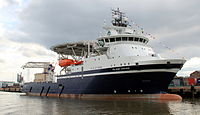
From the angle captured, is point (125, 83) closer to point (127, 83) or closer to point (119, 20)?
point (127, 83)

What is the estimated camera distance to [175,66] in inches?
982

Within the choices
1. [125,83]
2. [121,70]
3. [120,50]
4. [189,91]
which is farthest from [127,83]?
[189,91]

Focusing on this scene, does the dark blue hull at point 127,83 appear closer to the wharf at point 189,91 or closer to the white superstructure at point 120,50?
the white superstructure at point 120,50

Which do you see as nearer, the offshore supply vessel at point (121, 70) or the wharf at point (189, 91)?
the offshore supply vessel at point (121, 70)

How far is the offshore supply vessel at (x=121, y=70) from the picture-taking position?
25.0 metres

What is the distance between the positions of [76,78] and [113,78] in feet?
28.5

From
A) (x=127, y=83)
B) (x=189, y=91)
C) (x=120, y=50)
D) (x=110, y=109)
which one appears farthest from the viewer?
(x=189, y=91)

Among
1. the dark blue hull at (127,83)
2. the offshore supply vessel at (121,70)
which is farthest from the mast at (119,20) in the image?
the dark blue hull at (127,83)

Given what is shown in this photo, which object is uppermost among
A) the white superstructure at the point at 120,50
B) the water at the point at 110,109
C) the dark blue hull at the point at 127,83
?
the white superstructure at the point at 120,50

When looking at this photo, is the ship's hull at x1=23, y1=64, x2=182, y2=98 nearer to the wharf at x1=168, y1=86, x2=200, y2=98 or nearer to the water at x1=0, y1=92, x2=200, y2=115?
the water at x1=0, y1=92, x2=200, y2=115

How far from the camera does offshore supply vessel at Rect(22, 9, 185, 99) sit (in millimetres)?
25016

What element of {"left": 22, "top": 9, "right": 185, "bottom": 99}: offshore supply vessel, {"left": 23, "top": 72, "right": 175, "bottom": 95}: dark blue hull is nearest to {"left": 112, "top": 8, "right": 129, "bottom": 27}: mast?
{"left": 22, "top": 9, "right": 185, "bottom": 99}: offshore supply vessel

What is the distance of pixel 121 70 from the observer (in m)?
26.1

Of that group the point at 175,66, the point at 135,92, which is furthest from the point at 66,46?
the point at 175,66
